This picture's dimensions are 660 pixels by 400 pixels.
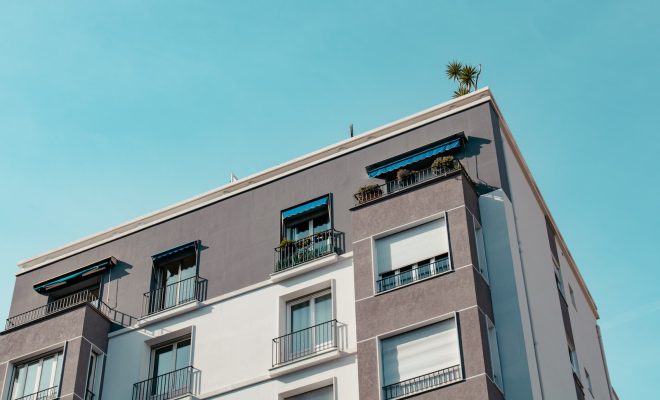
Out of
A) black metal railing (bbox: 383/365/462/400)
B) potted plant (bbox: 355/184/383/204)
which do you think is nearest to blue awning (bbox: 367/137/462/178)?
potted plant (bbox: 355/184/383/204)

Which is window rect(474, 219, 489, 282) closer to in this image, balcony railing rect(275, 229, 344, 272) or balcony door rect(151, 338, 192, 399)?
balcony railing rect(275, 229, 344, 272)

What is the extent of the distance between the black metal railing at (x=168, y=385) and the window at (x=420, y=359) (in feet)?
22.0

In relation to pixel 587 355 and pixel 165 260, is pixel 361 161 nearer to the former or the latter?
pixel 165 260

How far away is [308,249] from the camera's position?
32156mm

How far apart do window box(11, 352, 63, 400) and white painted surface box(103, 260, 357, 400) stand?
1.50 metres

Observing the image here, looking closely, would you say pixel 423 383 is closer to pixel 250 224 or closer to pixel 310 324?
pixel 310 324

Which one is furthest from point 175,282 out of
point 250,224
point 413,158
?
point 413,158

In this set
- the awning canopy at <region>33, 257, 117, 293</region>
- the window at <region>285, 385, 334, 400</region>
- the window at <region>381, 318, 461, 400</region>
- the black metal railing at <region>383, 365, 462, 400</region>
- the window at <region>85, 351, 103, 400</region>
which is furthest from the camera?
the awning canopy at <region>33, 257, 117, 293</region>

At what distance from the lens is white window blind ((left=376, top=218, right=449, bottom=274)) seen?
29047mm

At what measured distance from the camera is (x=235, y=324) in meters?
32.0

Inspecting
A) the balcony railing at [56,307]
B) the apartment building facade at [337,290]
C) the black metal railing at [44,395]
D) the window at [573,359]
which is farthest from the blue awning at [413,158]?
the black metal railing at [44,395]

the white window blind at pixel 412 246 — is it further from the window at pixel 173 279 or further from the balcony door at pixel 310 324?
the window at pixel 173 279

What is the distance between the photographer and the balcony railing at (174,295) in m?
33.6

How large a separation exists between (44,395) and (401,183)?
12126mm
